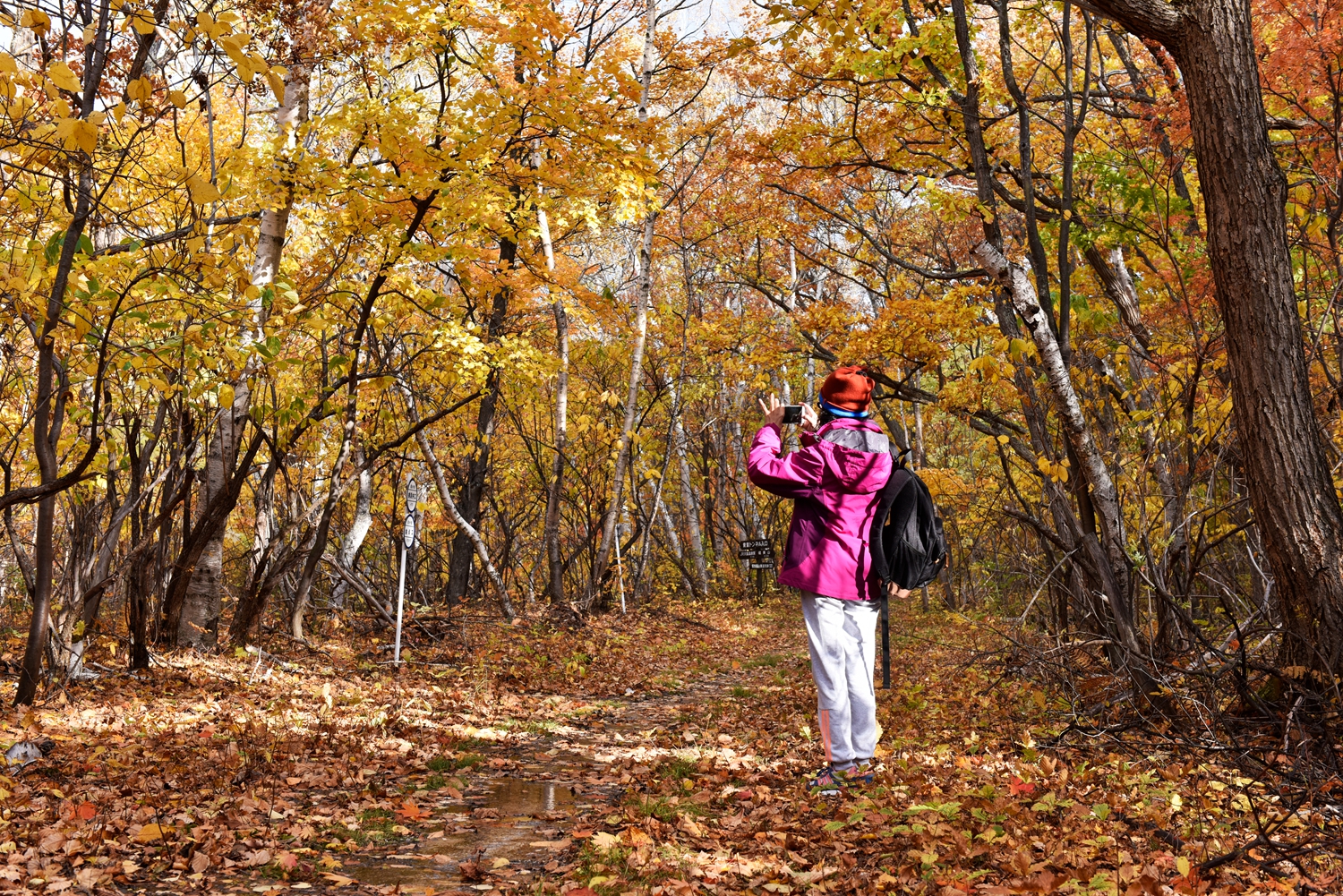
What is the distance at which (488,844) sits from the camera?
158 inches

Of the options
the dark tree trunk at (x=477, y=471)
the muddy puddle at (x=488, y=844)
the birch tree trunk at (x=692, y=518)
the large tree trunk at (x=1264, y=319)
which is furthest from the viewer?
the birch tree trunk at (x=692, y=518)

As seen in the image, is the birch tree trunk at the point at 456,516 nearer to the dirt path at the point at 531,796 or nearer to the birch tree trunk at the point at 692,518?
the dirt path at the point at 531,796

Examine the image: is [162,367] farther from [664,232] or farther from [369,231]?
[664,232]

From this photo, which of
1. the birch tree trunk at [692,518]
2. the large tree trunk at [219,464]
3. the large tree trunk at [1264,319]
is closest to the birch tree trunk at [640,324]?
the large tree trunk at [219,464]

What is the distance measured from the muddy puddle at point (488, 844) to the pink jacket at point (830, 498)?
162 centimetres

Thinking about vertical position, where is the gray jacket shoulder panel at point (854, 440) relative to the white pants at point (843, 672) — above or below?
above

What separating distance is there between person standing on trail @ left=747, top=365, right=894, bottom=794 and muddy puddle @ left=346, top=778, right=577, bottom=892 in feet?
4.46

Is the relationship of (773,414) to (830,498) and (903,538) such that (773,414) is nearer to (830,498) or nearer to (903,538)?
(830,498)

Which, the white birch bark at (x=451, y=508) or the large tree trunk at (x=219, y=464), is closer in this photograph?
the large tree trunk at (x=219, y=464)

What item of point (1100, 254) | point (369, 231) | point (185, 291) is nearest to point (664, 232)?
point (1100, 254)

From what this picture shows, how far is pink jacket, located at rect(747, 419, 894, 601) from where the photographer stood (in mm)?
4656

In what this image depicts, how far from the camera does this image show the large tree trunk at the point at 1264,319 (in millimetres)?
4352

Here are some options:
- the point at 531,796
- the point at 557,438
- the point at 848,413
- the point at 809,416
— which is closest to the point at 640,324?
the point at 557,438

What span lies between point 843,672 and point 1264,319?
261cm
